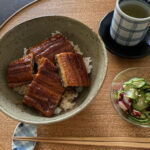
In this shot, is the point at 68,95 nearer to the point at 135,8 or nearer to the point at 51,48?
the point at 51,48

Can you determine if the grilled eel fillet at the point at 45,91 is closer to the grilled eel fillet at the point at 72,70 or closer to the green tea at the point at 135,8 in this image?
the grilled eel fillet at the point at 72,70

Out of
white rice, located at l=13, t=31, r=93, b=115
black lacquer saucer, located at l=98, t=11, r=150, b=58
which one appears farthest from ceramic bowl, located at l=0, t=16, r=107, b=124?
black lacquer saucer, located at l=98, t=11, r=150, b=58

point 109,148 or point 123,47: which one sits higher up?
point 123,47

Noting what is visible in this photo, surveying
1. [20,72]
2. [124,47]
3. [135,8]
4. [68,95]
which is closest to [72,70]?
[68,95]

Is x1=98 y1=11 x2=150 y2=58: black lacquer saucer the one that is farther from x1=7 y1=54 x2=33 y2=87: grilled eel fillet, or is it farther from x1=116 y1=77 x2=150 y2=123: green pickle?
x1=7 y1=54 x2=33 y2=87: grilled eel fillet

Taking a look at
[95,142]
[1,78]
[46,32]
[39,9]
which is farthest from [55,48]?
[95,142]

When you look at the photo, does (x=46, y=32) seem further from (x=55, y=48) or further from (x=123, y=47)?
(x=123, y=47)
